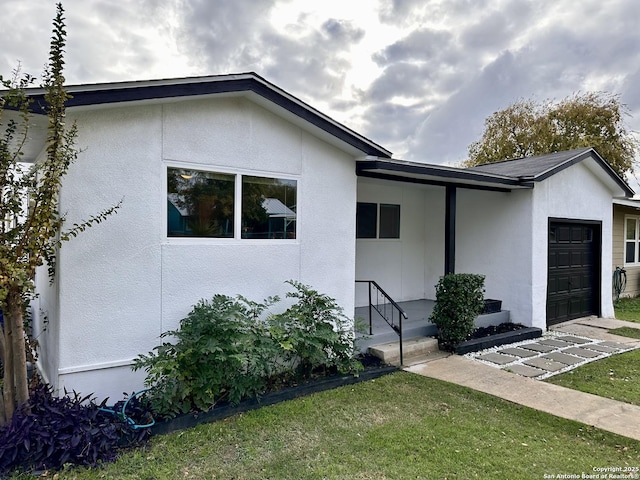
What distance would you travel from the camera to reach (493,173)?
8.25m

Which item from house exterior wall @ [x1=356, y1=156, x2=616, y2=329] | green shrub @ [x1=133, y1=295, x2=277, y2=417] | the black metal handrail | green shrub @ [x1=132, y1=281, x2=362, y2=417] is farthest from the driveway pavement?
green shrub @ [x1=133, y1=295, x2=277, y2=417]

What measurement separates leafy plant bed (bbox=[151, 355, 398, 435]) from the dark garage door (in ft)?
17.3

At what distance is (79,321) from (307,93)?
34.6ft

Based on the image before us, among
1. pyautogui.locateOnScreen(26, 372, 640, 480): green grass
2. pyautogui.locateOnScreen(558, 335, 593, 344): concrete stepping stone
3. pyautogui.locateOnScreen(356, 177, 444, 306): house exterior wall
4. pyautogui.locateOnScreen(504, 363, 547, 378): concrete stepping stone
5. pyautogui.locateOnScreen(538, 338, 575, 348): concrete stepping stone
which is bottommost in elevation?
pyautogui.locateOnScreen(26, 372, 640, 480): green grass

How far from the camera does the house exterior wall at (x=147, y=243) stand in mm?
4180

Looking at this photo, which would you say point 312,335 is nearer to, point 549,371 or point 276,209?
point 276,209

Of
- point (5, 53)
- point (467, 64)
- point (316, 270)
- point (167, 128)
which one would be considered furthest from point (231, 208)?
point (467, 64)

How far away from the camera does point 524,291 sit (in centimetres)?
833

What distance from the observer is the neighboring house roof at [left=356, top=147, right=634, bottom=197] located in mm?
6402

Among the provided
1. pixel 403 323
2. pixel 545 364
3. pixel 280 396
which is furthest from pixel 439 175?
pixel 280 396

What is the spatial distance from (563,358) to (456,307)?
2046mm

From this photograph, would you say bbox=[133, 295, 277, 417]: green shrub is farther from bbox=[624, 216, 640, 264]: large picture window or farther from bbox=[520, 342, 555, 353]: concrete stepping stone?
bbox=[624, 216, 640, 264]: large picture window

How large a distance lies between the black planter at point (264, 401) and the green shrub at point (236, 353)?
8 cm

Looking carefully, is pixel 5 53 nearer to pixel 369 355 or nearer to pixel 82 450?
pixel 82 450
